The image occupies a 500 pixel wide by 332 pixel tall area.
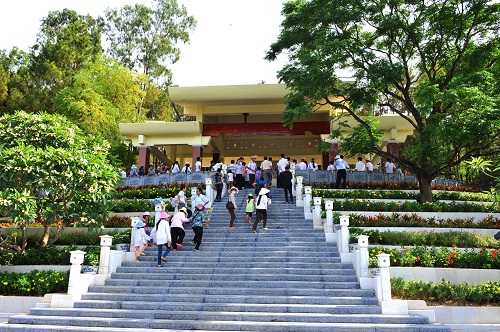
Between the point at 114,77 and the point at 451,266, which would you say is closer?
the point at 451,266

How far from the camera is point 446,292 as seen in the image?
32.2ft

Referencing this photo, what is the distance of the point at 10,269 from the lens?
1224 cm

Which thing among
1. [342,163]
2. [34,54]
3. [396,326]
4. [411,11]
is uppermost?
[34,54]

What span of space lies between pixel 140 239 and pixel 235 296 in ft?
12.1

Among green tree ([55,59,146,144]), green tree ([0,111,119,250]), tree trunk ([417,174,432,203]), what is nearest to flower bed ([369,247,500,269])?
tree trunk ([417,174,432,203])

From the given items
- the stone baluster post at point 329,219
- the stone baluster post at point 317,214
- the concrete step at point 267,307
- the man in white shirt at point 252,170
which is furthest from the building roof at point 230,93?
the concrete step at point 267,307

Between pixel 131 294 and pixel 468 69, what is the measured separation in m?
14.8

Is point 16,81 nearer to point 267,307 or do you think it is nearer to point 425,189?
point 425,189

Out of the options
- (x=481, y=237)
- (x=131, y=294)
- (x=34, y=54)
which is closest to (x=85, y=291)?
(x=131, y=294)

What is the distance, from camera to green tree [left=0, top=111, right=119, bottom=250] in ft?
39.3

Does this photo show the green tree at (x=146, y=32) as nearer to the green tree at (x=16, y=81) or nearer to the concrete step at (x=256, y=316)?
the green tree at (x=16, y=81)

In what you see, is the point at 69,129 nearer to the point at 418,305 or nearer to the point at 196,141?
the point at 418,305

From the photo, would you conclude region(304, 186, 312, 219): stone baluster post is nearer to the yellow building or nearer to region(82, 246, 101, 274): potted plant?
region(82, 246, 101, 274): potted plant

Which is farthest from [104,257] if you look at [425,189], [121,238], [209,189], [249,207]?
[425,189]
